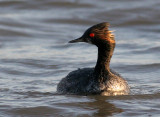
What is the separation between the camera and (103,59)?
1030 centimetres

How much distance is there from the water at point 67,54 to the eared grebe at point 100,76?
6.9 inches

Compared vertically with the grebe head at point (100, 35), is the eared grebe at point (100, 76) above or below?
below

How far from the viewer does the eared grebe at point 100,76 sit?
10086 mm

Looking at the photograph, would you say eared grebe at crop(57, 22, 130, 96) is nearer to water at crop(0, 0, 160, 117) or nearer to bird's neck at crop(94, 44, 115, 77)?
bird's neck at crop(94, 44, 115, 77)

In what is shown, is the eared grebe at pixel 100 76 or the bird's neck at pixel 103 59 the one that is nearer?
the eared grebe at pixel 100 76

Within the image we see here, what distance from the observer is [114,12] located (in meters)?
19.2

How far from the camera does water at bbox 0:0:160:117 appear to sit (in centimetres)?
967

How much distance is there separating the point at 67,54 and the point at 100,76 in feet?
14.2

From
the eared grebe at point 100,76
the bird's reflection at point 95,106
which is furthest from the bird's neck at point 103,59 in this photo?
the bird's reflection at point 95,106

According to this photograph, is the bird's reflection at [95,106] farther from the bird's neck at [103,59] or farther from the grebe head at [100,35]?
the grebe head at [100,35]

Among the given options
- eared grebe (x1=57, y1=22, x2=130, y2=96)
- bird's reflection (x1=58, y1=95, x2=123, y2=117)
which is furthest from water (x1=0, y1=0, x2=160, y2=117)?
eared grebe (x1=57, y1=22, x2=130, y2=96)

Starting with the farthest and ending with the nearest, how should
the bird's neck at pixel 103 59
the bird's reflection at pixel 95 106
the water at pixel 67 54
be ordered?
the bird's neck at pixel 103 59
the water at pixel 67 54
the bird's reflection at pixel 95 106

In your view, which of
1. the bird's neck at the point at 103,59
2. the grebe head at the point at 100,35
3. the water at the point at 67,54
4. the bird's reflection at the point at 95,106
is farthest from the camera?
the bird's neck at the point at 103,59

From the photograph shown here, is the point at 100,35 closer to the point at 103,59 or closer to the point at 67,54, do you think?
the point at 103,59
